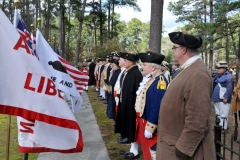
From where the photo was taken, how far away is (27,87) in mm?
2771

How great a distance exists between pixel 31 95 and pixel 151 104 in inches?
74.4

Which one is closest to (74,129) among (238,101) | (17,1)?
(17,1)

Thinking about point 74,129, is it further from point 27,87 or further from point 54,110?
point 27,87

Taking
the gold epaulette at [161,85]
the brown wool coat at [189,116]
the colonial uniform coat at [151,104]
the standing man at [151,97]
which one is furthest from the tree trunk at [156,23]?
the brown wool coat at [189,116]

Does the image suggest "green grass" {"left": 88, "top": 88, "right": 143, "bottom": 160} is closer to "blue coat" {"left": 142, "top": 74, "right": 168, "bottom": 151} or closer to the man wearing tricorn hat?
the man wearing tricorn hat

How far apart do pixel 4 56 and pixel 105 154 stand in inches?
132

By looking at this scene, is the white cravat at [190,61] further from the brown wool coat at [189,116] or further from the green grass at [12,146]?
the green grass at [12,146]

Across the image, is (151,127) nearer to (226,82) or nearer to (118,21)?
(226,82)

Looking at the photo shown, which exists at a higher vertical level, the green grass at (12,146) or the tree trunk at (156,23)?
the tree trunk at (156,23)

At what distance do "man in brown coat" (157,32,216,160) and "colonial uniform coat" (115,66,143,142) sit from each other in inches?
107

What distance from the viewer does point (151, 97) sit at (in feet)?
13.5

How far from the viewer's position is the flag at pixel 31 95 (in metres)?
2.71

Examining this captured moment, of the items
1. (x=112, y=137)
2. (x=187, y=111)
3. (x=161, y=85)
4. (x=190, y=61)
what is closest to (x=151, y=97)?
(x=161, y=85)

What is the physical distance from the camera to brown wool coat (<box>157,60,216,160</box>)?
2.45 meters
